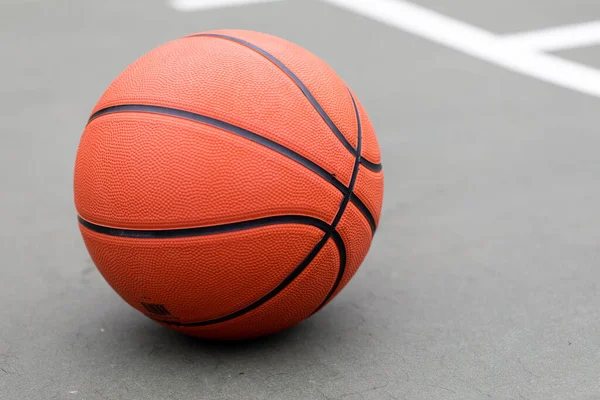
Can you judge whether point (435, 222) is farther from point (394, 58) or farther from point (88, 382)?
point (394, 58)

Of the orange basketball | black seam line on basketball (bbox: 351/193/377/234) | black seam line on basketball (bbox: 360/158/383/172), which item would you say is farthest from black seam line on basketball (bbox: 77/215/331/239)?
black seam line on basketball (bbox: 360/158/383/172)

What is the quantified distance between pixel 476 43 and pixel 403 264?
4243mm

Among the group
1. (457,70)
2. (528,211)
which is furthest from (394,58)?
(528,211)

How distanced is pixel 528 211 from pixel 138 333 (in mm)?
2433

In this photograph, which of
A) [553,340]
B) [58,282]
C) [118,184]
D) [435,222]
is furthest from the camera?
[435,222]

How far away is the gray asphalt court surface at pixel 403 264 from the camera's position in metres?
3.63

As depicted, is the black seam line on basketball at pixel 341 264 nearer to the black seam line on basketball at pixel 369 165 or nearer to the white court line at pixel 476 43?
the black seam line on basketball at pixel 369 165

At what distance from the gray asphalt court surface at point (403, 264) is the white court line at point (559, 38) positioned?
0.28 metres

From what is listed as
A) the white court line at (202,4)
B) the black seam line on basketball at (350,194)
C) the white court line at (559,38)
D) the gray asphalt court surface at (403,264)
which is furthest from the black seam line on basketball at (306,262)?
the white court line at (202,4)

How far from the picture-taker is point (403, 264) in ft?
15.3

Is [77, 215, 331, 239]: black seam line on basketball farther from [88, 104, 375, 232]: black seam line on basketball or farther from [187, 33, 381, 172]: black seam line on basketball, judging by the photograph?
[187, 33, 381, 172]: black seam line on basketball

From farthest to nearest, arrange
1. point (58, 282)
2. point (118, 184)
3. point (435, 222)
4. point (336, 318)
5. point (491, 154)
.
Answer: point (491, 154) < point (435, 222) < point (58, 282) < point (336, 318) < point (118, 184)

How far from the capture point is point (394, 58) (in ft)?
26.6

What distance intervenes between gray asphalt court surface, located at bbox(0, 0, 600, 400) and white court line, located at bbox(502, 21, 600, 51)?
11.1 inches
